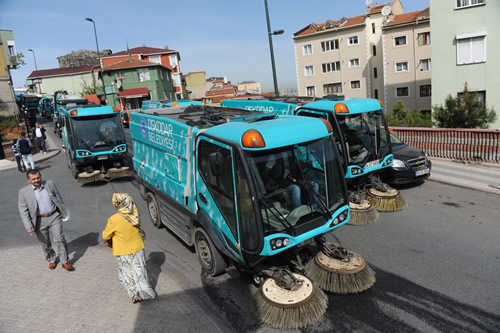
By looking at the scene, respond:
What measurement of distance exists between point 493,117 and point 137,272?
18382mm

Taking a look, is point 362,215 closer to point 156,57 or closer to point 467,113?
point 467,113

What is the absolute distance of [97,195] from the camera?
1113 cm

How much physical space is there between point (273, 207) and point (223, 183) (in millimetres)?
852

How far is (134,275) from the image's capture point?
512 centimetres

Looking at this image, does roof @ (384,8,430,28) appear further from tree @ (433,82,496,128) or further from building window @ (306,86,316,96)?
tree @ (433,82,496,128)

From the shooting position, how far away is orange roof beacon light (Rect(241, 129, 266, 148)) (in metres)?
4.51

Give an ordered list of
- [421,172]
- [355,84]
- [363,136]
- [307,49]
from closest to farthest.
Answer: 1. [363,136]
2. [421,172]
3. [355,84]
4. [307,49]

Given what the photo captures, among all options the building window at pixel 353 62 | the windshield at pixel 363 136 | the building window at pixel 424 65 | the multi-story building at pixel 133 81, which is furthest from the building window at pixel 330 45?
the windshield at pixel 363 136

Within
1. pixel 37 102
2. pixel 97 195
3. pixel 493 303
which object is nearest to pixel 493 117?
pixel 493 303

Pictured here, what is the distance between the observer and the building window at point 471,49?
18.4 metres

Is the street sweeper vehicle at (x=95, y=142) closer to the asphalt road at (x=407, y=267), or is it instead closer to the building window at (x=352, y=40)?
the asphalt road at (x=407, y=267)

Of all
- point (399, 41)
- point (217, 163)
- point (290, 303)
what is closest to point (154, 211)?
point (217, 163)

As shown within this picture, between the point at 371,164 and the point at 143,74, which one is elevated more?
the point at 143,74

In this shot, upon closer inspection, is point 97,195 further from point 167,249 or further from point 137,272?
point 137,272
